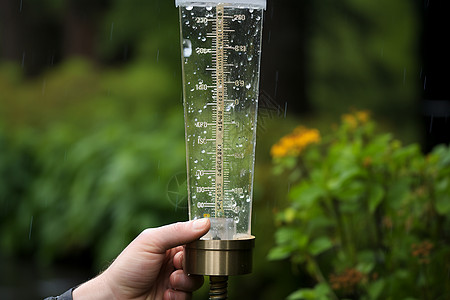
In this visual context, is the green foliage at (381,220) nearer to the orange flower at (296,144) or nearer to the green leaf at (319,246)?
the green leaf at (319,246)

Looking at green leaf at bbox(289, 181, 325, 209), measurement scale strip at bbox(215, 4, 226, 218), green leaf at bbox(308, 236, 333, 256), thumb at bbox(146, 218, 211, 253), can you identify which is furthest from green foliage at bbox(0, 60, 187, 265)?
measurement scale strip at bbox(215, 4, 226, 218)

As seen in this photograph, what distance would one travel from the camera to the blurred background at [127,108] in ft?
17.4

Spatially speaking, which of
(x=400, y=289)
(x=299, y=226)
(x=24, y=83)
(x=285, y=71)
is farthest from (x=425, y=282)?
(x=24, y=83)

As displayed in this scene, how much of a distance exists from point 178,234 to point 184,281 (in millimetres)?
387

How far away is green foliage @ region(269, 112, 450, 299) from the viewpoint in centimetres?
279

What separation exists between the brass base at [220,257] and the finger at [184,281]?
0.33 metres

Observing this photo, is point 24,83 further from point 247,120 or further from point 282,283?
point 247,120

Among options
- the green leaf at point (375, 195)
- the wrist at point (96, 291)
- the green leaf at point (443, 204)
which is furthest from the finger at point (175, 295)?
the green leaf at point (443, 204)

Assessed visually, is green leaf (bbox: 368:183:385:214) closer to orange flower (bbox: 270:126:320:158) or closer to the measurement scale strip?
→ orange flower (bbox: 270:126:320:158)

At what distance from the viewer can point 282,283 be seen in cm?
431

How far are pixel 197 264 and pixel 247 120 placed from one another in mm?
468

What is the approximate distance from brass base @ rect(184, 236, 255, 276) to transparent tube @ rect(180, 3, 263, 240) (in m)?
0.05

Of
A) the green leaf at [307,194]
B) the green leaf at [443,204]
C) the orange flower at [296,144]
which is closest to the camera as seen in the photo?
the green leaf at [443,204]

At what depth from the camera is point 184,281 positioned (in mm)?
2088
